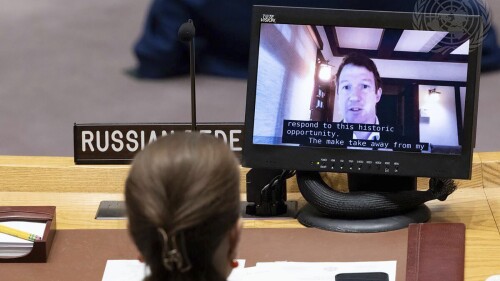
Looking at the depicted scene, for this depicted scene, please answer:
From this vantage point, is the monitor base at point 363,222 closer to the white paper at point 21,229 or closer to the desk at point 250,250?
the desk at point 250,250

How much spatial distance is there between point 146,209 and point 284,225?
3.25 feet

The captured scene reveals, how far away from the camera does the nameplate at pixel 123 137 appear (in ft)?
8.21

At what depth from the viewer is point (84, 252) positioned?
223 cm

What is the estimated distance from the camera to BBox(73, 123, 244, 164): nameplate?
250cm

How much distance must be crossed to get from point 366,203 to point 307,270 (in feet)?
0.89

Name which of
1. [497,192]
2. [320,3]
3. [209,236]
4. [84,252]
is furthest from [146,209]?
[320,3]

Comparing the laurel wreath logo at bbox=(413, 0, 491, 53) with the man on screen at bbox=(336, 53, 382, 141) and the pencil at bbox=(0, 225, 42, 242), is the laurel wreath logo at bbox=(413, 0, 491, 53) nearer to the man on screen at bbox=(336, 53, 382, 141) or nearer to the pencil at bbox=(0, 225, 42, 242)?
the man on screen at bbox=(336, 53, 382, 141)

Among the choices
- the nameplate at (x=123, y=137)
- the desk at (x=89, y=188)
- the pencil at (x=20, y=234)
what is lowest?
the pencil at (x=20, y=234)

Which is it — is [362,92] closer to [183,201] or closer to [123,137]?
[123,137]

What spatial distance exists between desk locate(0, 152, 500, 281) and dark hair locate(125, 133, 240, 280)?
37.8 inches

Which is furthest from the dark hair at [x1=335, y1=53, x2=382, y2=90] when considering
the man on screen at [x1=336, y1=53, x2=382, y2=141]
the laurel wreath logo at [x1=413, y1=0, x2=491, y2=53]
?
the laurel wreath logo at [x1=413, y1=0, x2=491, y2=53]

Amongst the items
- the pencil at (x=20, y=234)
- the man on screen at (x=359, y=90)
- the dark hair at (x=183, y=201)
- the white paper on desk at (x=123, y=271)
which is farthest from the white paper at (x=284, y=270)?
the dark hair at (x=183, y=201)

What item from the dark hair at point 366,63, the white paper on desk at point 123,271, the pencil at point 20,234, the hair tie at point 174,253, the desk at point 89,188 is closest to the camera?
the hair tie at point 174,253

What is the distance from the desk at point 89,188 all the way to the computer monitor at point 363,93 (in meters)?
0.16
